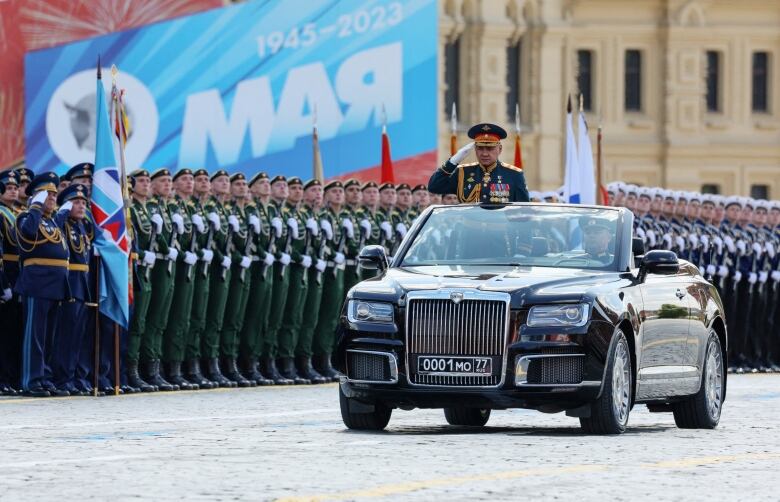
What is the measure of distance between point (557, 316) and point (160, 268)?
771 centimetres

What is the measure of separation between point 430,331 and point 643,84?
187ft

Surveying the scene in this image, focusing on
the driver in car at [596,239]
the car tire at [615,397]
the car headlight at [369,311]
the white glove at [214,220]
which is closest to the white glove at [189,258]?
the white glove at [214,220]

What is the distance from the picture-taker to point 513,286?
15.6 meters

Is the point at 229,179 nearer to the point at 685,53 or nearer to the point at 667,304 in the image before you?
the point at 667,304

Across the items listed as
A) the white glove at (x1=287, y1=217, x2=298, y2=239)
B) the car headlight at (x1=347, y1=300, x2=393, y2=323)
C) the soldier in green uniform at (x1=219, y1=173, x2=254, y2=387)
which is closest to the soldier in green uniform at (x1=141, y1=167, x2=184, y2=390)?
the soldier in green uniform at (x1=219, y1=173, x2=254, y2=387)

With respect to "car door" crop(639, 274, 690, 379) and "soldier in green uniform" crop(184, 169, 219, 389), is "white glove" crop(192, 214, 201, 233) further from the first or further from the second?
"car door" crop(639, 274, 690, 379)

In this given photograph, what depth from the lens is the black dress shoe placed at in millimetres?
20547

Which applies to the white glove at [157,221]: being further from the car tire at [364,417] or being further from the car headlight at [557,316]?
the car headlight at [557,316]

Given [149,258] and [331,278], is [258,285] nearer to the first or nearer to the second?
[331,278]

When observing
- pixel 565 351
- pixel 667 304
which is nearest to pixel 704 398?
pixel 667 304

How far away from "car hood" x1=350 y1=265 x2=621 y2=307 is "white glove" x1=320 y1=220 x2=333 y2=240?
8471mm

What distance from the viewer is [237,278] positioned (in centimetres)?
2383

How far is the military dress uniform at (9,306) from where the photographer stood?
21016 mm

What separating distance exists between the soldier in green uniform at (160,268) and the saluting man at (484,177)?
4186mm
